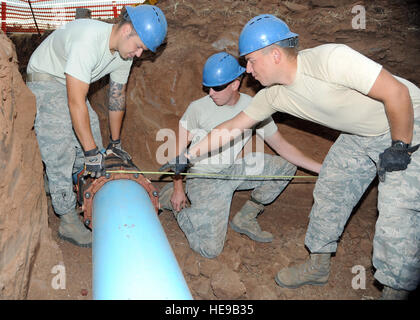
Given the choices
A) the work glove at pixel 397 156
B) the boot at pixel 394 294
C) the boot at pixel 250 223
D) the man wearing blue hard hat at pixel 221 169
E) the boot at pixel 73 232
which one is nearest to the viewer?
the work glove at pixel 397 156

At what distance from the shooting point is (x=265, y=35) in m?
2.14

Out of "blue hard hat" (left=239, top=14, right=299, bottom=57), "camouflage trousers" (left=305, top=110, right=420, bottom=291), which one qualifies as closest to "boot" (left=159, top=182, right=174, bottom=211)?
"camouflage trousers" (left=305, top=110, right=420, bottom=291)

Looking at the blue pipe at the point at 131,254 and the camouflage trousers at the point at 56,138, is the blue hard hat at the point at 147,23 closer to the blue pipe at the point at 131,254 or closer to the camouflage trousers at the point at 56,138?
the camouflage trousers at the point at 56,138

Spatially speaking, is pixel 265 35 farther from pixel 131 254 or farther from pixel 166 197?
pixel 166 197

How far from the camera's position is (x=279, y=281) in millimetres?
2830

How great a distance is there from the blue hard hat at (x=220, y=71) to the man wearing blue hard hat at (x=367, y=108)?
1.91 feet

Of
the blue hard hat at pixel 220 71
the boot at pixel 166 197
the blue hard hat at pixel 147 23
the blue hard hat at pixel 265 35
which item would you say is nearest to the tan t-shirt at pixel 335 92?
the blue hard hat at pixel 265 35

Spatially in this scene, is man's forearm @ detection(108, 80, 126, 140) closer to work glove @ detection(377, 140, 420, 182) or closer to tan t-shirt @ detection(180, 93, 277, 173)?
tan t-shirt @ detection(180, 93, 277, 173)

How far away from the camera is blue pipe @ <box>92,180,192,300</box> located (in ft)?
4.70

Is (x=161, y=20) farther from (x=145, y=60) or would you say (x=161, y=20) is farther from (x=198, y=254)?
(x=198, y=254)

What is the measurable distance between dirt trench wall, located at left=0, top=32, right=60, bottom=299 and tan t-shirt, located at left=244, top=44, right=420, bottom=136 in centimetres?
166

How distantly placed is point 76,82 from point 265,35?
54.1 inches

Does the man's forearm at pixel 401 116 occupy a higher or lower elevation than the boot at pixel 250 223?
higher

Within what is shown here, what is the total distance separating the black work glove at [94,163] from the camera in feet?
7.88
